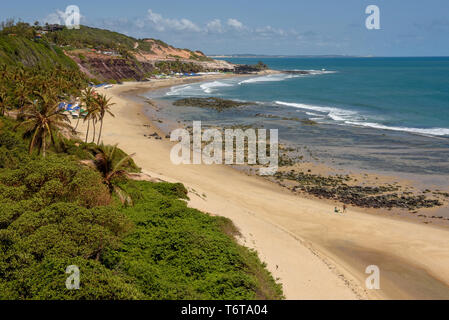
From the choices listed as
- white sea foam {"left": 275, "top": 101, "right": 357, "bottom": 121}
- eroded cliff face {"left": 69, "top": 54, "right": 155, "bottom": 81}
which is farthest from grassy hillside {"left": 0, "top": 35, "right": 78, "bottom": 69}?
white sea foam {"left": 275, "top": 101, "right": 357, "bottom": 121}

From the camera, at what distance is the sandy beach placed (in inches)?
764

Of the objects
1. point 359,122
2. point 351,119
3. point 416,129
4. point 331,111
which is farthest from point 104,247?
point 331,111

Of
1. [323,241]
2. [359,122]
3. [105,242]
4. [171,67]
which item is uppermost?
[171,67]

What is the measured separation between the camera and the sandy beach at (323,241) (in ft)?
63.7

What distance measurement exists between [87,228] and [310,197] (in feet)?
78.0

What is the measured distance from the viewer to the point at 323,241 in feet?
82.3

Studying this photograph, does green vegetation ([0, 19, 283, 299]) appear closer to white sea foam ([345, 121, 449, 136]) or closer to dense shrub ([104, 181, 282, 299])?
dense shrub ([104, 181, 282, 299])

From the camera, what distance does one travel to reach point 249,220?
1044 inches

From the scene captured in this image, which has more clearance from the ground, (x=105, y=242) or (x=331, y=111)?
(x=331, y=111)

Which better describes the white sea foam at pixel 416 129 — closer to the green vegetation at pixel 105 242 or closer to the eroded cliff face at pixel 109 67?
the green vegetation at pixel 105 242

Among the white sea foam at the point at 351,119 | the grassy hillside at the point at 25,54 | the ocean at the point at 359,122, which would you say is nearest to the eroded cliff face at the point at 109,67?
the grassy hillside at the point at 25,54

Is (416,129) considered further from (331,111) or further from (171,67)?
(171,67)

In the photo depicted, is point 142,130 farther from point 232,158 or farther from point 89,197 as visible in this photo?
point 89,197

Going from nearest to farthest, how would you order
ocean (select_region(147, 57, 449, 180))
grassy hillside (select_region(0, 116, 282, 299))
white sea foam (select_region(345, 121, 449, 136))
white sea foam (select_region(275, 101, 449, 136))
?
grassy hillside (select_region(0, 116, 282, 299)) → ocean (select_region(147, 57, 449, 180)) → white sea foam (select_region(345, 121, 449, 136)) → white sea foam (select_region(275, 101, 449, 136))
